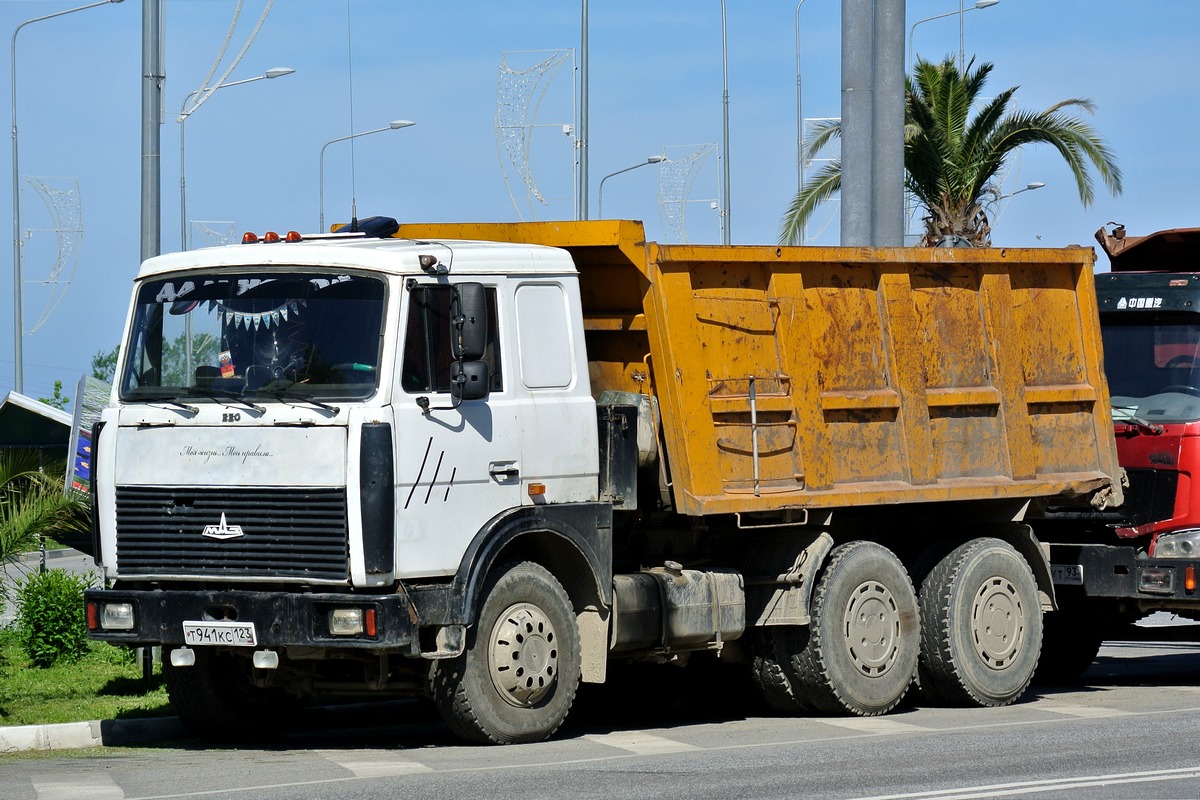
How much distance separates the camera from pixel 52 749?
10.3 m

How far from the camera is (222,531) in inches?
374

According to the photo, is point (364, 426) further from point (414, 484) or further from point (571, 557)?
point (571, 557)

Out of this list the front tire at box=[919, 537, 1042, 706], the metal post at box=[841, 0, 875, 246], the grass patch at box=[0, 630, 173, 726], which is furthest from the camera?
the metal post at box=[841, 0, 875, 246]

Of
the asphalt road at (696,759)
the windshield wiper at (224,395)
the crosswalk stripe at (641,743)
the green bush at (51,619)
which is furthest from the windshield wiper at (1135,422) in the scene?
the green bush at (51,619)

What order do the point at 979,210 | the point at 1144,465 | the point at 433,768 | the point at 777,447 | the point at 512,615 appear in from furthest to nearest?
the point at 979,210, the point at 1144,465, the point at 777,447, the point at 512,615, the point at 433,768

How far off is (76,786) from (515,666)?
2400 millimetres

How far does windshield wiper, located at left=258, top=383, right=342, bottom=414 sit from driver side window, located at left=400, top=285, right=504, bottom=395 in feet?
1.34

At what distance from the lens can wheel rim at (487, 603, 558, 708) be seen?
9828 millimetres

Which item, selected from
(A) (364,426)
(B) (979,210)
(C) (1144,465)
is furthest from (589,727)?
(B) (979,210)

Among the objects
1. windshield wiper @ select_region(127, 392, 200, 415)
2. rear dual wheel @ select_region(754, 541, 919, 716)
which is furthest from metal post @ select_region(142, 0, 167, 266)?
rear dual wheel @ select_region(754, 541, 919, 716)

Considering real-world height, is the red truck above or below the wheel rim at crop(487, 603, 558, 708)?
above

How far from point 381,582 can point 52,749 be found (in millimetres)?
2512

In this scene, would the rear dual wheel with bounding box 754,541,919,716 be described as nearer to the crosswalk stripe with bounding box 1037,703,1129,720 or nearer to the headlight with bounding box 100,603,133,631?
the crosswalk stripe with bounding box 1037,703,1129,720

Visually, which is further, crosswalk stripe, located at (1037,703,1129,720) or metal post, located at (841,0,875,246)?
metal post, located at (841,0,875,246)
